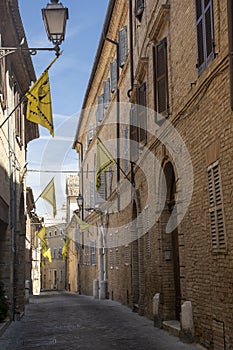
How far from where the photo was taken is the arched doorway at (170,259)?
46.1 ft

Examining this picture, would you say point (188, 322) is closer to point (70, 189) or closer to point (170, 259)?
point (170, 259)

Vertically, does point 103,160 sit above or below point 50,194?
above

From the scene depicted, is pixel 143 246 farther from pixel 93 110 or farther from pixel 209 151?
pixel 93 110

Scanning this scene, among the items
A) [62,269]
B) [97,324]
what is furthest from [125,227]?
[62,269]

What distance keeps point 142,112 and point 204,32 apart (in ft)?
22.6

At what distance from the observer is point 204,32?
10.2 m

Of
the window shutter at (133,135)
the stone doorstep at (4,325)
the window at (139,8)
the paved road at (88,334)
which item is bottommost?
the paved road at (88,334)

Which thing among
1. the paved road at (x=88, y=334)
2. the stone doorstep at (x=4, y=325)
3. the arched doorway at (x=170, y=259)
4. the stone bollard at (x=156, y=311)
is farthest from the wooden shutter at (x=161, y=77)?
the stone doorstep at (x=4, y=325)

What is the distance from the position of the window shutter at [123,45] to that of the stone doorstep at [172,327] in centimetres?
1207

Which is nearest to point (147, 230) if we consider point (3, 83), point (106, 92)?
point (3, 83)

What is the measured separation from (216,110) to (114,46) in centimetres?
1741

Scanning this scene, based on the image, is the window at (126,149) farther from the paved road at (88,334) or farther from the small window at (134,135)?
the paved road at (88,334)

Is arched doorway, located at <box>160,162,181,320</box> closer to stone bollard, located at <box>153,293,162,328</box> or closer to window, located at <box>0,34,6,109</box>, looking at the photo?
stone bollard, located at <box>153,293,162,328</box>

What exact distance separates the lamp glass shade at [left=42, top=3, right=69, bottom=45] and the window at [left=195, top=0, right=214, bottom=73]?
8.34ft
